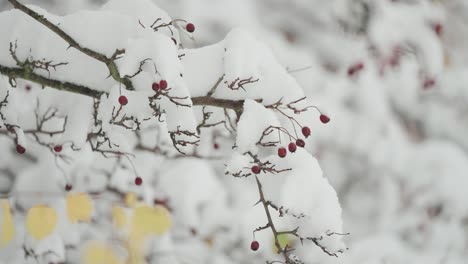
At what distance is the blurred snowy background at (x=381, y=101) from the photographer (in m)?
3.88

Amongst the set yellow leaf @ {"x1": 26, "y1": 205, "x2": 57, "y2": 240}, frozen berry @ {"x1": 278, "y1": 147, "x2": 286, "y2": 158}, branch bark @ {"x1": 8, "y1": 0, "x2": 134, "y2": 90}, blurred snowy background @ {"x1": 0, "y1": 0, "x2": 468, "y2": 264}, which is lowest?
yellow leaf @ {"x1": 26, "y1": 205, "x2": 57, "y2": 240}

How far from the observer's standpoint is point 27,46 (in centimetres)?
155

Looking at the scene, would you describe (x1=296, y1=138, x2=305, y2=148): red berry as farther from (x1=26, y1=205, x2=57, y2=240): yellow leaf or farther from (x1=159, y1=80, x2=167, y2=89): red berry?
(x1=26, y1=205, x2=57, y2=240): yellow leaf

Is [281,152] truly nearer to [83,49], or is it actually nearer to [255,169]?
[255,169]

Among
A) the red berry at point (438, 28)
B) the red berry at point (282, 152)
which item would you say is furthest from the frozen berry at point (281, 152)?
the red berry at point (438, 28)

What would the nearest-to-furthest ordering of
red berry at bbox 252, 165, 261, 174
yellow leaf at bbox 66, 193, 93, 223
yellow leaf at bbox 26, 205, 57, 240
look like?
red berry at bbox 252, 165, 261, 174
yellow leaf at bbox 26, 205, 57, 240
yellow leaf at bbox 66, 193, 93, 223

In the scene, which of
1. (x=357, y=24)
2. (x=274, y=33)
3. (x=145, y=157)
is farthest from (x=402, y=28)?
(x=145, y=157)

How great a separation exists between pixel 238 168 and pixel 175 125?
0.62 ft

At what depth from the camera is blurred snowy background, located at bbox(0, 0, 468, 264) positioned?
12.7 feet

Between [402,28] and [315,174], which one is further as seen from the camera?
[402,28]

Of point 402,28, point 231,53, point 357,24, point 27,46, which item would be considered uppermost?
point 402,28

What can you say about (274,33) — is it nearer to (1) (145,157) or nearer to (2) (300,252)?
(1) (145,157)

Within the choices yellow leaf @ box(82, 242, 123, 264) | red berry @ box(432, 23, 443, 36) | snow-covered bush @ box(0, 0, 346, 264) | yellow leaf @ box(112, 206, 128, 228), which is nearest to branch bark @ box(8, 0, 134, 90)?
snow-covered bush @ box(0, 0, 346, 264)

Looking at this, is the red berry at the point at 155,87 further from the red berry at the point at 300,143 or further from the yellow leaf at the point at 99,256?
the yellow leaf at the point at 99,256
